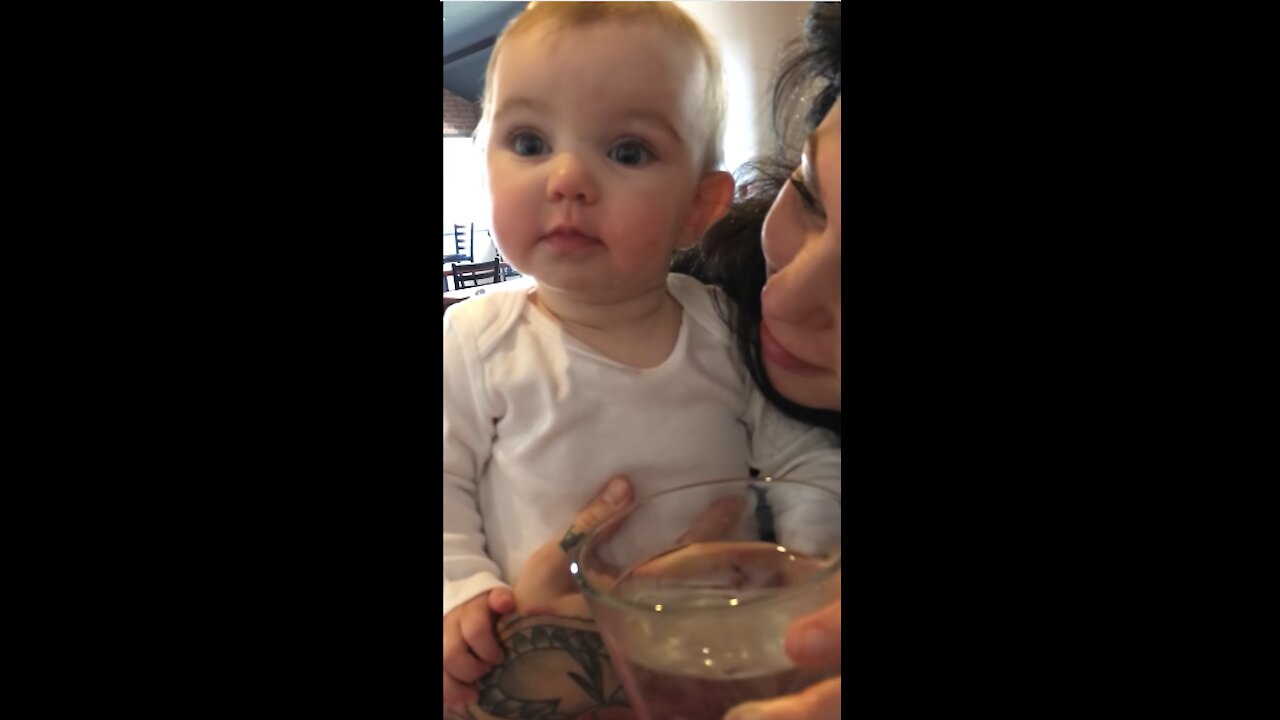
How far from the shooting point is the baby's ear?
471mm

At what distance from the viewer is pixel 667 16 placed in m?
0.46

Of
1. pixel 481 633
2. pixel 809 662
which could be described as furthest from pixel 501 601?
pixel 809 662

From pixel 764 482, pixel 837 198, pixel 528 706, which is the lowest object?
pixel 528 706

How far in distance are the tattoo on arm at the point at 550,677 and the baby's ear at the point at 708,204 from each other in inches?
8.0

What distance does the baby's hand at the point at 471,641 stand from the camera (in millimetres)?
479

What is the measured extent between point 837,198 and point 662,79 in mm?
106

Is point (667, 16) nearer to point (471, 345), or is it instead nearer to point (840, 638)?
point (471, 345)

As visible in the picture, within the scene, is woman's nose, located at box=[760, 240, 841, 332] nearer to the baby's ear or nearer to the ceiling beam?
the baby's ear

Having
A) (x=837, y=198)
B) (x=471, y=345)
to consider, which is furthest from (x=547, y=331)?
(x=837, y=198)

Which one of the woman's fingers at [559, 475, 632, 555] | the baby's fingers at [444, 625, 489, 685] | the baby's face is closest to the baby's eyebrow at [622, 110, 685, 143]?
the baby's face

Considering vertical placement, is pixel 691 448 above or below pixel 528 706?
above

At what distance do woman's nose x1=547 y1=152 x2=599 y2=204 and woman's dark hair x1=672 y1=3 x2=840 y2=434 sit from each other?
0.18 feet

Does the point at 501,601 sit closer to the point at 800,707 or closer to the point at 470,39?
the point at 800,707

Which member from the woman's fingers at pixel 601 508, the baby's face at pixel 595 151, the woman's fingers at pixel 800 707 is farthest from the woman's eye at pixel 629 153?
the woman's fingers at pixel 800 707
